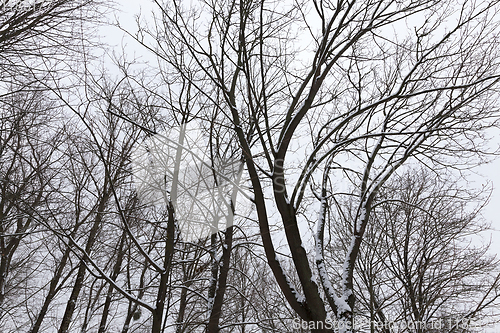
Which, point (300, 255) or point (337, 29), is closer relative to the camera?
point (300, 255)

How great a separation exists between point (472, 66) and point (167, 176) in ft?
15.7

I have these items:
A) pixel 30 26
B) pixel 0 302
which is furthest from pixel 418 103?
pixel 0 302

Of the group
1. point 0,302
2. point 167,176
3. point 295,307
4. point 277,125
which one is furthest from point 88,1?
point 0,302

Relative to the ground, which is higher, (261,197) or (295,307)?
(261,197)

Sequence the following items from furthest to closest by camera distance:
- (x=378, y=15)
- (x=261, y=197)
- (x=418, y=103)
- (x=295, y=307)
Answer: (x=418, y=103) < (x=378, y=15) < (x=261, y=197) < (x=295, y=307)

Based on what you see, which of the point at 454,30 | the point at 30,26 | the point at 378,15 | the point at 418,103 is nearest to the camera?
the point at 30,26

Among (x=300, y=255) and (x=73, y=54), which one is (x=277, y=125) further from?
(x=73, y=54)

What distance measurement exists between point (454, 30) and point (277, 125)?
115 inches

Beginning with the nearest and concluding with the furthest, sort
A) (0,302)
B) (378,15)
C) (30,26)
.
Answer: (30,26) < (378,15) < (0,302)

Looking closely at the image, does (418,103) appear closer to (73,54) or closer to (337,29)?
(337,29)

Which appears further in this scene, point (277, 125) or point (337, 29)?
point (277, 125)

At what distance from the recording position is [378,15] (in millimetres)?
4102

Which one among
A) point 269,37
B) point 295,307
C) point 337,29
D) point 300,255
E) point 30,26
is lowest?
point 295,307

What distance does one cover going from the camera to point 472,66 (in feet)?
15.9
